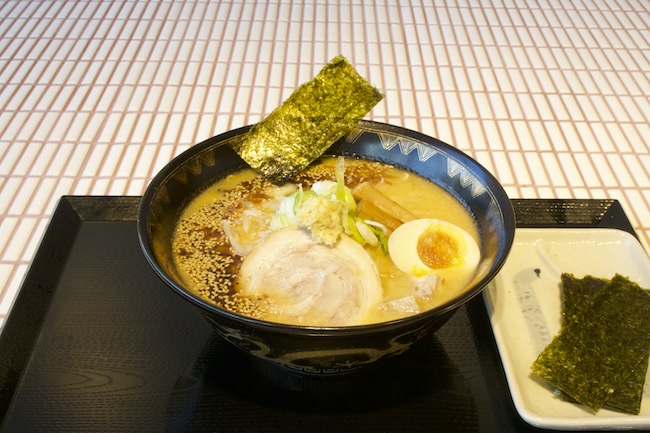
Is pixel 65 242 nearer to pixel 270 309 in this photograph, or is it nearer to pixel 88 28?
pixel 270 309

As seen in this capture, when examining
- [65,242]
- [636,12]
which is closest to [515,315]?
[65,242]

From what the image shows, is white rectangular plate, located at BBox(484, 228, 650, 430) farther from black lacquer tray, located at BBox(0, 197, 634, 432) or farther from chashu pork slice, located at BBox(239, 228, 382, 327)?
chashu pork slice, located at BBox(239, 228, 382, 327)

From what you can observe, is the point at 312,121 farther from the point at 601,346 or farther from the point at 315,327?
the point at 601,346

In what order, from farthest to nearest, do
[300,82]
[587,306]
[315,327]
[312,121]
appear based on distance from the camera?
[300,82] < [312,121] < [587,306] < [315,327]

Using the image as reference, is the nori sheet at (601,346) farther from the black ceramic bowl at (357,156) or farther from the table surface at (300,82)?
the table surface at (300,82)

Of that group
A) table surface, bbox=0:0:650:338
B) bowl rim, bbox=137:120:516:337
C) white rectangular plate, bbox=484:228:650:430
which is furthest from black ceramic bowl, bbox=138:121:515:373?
table surface, bbox=0:0:650:338

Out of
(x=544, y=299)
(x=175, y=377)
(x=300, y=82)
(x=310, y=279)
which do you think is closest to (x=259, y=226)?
(x=310, y=279)

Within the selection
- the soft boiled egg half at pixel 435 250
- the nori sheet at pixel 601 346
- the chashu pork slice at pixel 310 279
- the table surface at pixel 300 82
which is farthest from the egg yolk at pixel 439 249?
the table surface at pixel 300 82
